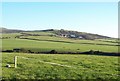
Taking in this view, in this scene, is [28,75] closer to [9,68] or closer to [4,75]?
[4,75]

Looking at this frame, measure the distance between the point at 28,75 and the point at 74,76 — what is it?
4234mm

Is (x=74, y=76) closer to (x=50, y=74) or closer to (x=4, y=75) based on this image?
(x=50, y=74)

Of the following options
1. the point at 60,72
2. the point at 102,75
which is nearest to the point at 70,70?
the point at 60,72

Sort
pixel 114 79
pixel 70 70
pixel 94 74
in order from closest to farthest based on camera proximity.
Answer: pixel 114 79
pixel 94 74
pixel 70 70

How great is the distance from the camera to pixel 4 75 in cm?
2577

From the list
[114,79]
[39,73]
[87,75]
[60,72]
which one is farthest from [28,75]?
[114,79]

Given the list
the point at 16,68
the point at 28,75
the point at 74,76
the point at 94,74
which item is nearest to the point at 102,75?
the point at 94,74

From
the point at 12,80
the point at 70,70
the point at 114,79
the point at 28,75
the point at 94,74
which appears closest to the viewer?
the point at 12,80

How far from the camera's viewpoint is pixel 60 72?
1127 inches

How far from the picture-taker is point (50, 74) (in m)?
27.5

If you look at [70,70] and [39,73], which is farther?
[70,70]

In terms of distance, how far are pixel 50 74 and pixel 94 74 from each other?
4.34 m

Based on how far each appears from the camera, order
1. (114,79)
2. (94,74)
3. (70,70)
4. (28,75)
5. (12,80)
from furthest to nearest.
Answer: (70,70), (94,74), (28,75), (114,79), (12,80)

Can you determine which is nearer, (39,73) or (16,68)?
(39,73)
